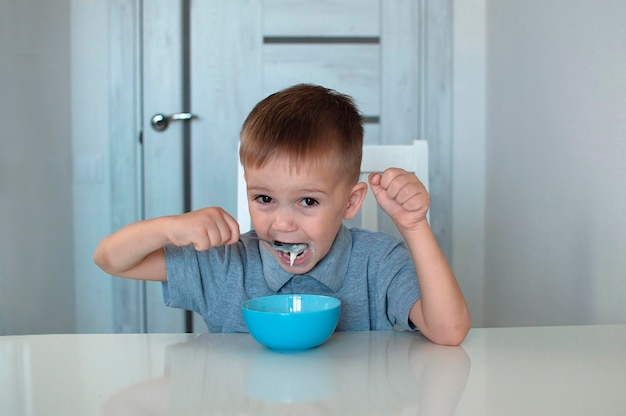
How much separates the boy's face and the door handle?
1352 mm

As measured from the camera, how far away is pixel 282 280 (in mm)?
1039

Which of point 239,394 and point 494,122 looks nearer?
point 239,394

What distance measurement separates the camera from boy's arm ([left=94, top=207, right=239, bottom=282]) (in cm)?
88

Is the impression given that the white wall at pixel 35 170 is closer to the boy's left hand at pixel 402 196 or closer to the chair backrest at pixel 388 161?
the chair backrest at pixel 388 161

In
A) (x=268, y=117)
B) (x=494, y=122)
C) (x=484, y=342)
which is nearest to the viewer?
(x=484, y=342)

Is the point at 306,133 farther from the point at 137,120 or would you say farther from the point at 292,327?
the point at 137,120

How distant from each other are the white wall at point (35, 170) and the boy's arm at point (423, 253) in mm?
1278

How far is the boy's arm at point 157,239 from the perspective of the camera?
0.88m

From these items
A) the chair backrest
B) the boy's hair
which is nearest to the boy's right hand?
the boy's hair

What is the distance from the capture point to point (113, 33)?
7.32 feet

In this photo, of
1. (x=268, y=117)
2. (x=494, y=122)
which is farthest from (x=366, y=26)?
(x=268, y=117)

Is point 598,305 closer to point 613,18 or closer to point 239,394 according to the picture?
point 613,18

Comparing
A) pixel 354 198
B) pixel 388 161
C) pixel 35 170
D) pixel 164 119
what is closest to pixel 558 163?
pixel 388 161

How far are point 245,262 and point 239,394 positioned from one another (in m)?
0.50
